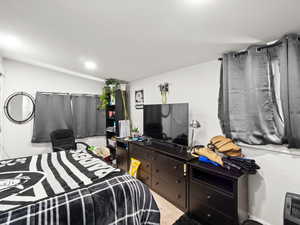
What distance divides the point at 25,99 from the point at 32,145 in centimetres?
101

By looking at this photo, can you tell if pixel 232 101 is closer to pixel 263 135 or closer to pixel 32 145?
pixel 263 135

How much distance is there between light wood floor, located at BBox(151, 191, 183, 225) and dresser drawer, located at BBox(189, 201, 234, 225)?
197 millimetres

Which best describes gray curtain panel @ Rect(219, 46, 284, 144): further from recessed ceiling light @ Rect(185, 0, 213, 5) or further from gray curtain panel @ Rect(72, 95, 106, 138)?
gray curtain panel @ Rect(72, 95, 106, 138)

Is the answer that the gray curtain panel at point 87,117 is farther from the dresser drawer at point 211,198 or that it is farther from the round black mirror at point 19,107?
the dresser drawer at point 211,198

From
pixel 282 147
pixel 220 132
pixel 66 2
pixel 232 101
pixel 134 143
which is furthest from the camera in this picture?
pixel 134 143

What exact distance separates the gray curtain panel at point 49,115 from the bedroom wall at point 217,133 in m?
1.96

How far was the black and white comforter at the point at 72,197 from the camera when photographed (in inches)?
38.8

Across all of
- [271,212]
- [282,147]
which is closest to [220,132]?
[282,147]

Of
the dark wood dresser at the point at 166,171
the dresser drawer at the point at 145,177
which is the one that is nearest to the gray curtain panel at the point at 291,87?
the dark wood dresser at the point at 166,171

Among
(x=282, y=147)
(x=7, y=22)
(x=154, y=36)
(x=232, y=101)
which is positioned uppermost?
(x=7, y=22)

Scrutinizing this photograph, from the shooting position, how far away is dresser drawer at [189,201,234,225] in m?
1.49

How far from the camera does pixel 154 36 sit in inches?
66.3

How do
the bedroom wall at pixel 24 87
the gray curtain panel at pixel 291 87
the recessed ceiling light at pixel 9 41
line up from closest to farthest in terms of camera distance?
the gray curtain panel at pixel 291 87 → the recessed ceiling light at pixel 9 41 → the bedroom wall at pixel 24 87

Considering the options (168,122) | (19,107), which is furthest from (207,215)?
(19,107)
